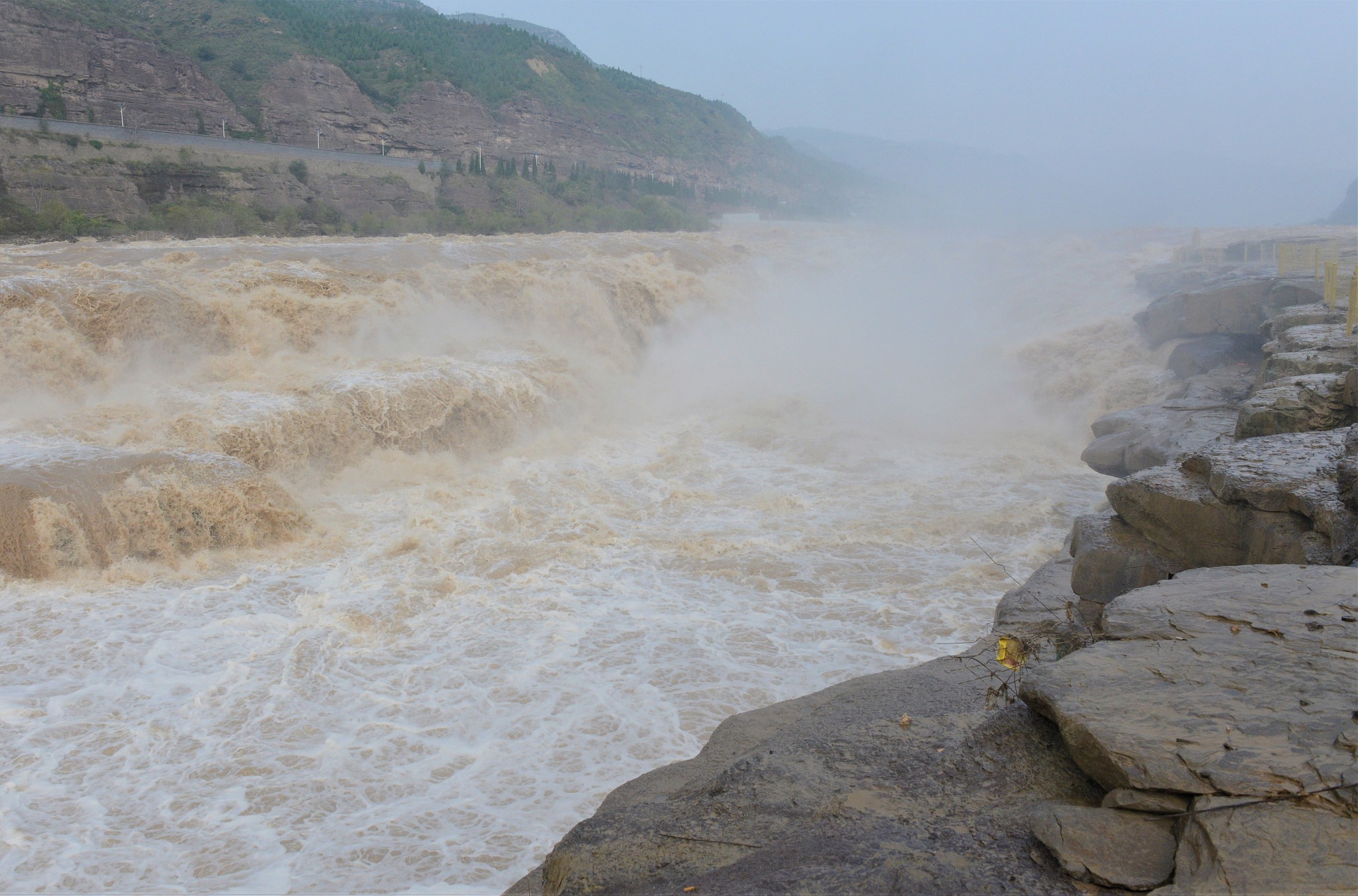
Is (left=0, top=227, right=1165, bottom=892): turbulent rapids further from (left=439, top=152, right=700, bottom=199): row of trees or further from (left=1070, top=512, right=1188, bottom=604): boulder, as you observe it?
(left=439, top=152, right=700, bottom=199): row of trees

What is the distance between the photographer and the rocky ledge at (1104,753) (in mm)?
2338

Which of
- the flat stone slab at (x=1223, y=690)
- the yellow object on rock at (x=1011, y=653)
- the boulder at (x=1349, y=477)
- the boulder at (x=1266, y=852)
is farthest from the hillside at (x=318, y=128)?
the boulder at (x=1266, y=852)

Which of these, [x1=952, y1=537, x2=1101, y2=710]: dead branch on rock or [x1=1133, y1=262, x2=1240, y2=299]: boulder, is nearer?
[x1=952, y1=537, x2=1101, y2=710]: dead branch on rock

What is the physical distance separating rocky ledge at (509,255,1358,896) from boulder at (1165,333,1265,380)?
8226mm

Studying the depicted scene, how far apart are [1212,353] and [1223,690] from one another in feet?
37.6

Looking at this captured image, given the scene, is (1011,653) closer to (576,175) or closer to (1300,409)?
(1300,409)

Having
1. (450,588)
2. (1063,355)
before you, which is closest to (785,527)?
(450,588)

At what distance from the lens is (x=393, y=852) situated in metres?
4.30

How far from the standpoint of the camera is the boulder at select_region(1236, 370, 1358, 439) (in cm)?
579

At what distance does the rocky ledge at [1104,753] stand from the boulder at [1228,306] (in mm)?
8624

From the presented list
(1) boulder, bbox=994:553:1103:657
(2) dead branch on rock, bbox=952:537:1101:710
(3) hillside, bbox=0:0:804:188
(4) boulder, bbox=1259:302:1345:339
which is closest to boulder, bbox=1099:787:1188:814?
(2) dead branch on rock, bbox=952:537:1101:710

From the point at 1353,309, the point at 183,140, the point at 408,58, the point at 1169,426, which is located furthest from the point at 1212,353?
the point at 408,58

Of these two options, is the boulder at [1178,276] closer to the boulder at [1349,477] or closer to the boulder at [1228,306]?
the boulder at [1228,306]

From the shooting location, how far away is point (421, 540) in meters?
8.27
